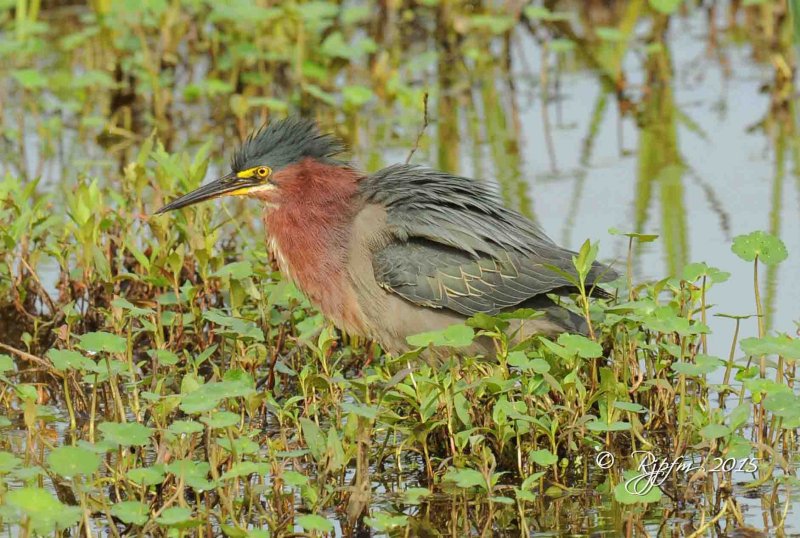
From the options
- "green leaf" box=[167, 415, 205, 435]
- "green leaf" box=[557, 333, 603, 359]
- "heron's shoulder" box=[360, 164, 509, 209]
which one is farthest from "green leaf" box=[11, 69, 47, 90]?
"green leaf" box=[557, 333, 603, 359]

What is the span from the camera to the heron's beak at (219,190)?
20.1ft

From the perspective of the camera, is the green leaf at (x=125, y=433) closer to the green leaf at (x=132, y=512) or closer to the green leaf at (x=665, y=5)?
the green leaf at (x=132, y=512)

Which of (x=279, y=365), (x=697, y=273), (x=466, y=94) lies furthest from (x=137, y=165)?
(x=466, y=94)

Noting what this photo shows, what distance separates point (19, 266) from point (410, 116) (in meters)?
4.11

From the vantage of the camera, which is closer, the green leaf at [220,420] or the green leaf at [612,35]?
the green leaf at [220,420]

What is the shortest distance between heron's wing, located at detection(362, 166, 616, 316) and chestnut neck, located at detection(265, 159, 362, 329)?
7.3 inches

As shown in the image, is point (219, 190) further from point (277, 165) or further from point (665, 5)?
point (665, 5)

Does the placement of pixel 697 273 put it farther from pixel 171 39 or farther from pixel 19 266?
pixel 171 39

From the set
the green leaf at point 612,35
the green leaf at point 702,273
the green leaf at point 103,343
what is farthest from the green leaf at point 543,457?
the green leaf at point 612,35

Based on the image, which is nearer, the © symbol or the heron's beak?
the © symbol

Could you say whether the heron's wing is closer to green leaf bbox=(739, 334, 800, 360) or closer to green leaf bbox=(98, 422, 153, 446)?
green leaf bbox=(739, 334, 800, 360)
